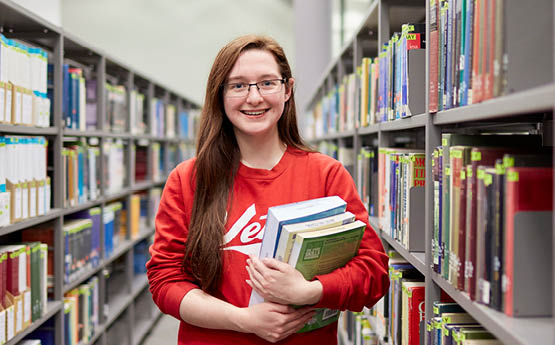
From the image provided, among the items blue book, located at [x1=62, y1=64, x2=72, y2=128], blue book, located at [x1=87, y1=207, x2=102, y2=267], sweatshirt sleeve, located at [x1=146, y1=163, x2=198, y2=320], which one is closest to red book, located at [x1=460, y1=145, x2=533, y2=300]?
sweatshirt sleeve, located at [x1=146, y1=163, x2=198, y2=320]

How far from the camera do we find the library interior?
959mm

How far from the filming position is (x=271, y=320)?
51.2 inches

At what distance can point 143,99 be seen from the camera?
4.84 metres

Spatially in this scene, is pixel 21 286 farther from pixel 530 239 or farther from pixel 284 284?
pixel 530 239

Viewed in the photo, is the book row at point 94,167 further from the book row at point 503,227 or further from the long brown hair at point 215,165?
the book row at point 503,227

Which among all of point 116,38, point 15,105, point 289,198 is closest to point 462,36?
point 289,198

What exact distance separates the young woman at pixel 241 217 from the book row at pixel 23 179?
0.89m

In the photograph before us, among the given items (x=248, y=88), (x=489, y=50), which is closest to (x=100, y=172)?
(x=248, y=88)

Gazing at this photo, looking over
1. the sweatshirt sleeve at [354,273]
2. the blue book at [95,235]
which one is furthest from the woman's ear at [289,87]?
the blue book at [95,235]

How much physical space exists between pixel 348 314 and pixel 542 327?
235cm

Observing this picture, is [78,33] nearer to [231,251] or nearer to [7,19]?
[7,19]

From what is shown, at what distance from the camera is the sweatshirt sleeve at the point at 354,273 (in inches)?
51.3

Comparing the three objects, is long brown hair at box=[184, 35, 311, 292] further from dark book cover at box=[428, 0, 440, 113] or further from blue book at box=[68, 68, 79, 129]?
blue book at box=[68, 68, 79, 129]

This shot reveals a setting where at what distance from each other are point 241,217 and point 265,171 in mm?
150
